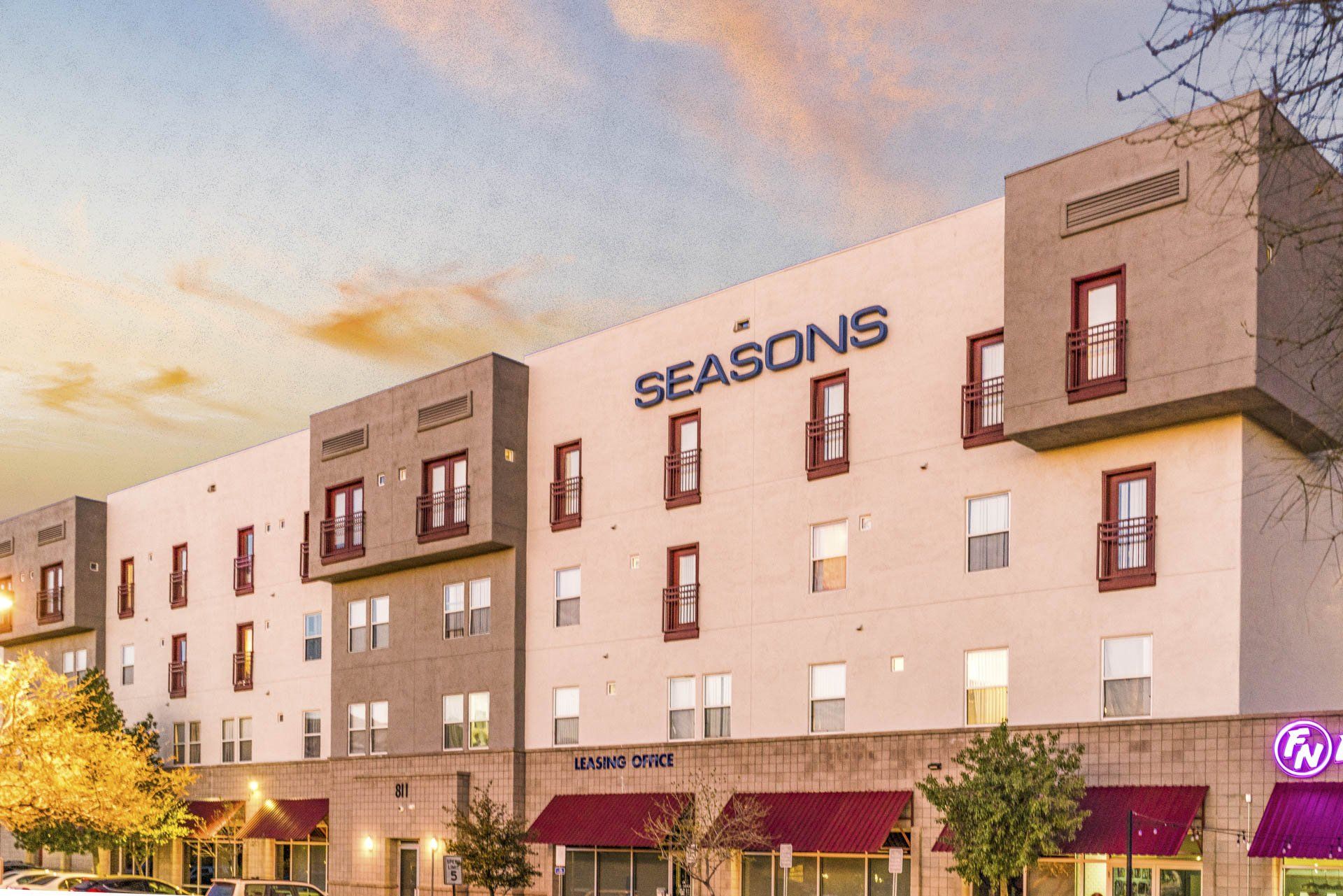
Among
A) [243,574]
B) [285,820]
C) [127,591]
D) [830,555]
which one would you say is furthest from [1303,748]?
[127,591]

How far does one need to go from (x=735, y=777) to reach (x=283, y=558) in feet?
72.4

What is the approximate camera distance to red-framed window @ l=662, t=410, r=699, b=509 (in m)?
37.6

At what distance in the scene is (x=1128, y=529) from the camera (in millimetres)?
29297

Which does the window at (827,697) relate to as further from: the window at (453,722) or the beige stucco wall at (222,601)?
the beige stucco wall at (222,601)

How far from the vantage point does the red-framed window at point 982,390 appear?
3153cm

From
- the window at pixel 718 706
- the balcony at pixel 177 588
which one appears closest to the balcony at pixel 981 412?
the window at pixel 718 706

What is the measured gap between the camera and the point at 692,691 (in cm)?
3697

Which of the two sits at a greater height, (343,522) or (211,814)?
(343,522)

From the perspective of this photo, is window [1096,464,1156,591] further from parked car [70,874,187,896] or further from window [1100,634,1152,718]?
parked car [70,874,187,896]

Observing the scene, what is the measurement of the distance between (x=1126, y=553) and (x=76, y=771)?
94.5 feet

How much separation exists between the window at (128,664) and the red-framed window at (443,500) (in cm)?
2165

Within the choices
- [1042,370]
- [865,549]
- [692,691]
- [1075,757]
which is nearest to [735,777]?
[692,691]

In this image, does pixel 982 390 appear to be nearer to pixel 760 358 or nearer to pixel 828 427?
pixel 828 427

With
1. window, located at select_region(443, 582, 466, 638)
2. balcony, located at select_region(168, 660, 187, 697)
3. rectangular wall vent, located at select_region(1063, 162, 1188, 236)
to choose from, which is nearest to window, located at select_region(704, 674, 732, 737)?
window, located at select_region(443, 582, 466, 638)
